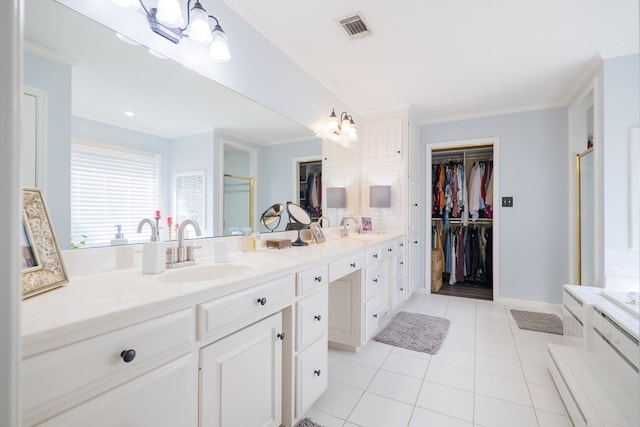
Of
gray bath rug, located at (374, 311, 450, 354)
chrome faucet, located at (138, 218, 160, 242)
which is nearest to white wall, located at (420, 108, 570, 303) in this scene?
gray bath rug, located at (374, 311, 450, 354)

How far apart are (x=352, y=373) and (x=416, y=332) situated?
89cm

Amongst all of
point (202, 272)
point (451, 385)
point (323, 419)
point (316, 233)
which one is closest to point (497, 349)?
point (451, 385)

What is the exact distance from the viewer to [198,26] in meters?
1.31

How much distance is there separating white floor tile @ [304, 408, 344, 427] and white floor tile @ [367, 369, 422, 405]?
0.33m

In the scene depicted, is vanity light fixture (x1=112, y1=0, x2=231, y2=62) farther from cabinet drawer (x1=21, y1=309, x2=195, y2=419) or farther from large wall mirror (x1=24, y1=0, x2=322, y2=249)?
cabinet drawer (x1=21, y1=309, x2=195, y2=419)

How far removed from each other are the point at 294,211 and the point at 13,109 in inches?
74.8

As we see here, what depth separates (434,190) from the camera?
3.98m

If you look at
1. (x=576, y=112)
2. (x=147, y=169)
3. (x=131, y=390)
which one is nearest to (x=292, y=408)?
(x=131, y=390)

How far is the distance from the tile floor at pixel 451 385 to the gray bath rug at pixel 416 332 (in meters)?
0.07

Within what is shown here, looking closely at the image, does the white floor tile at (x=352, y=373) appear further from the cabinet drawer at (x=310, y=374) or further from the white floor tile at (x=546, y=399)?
the white floor tile at (x=546, y=399)

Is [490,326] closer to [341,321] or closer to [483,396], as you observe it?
[483,396]

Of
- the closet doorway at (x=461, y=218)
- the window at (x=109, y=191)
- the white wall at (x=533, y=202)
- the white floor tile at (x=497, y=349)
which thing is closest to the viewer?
the window at (x=109, y=191)

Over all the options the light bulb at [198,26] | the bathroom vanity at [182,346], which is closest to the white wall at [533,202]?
the bathroom vanity at [182,346]

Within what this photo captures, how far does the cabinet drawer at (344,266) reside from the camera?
1.67 m
